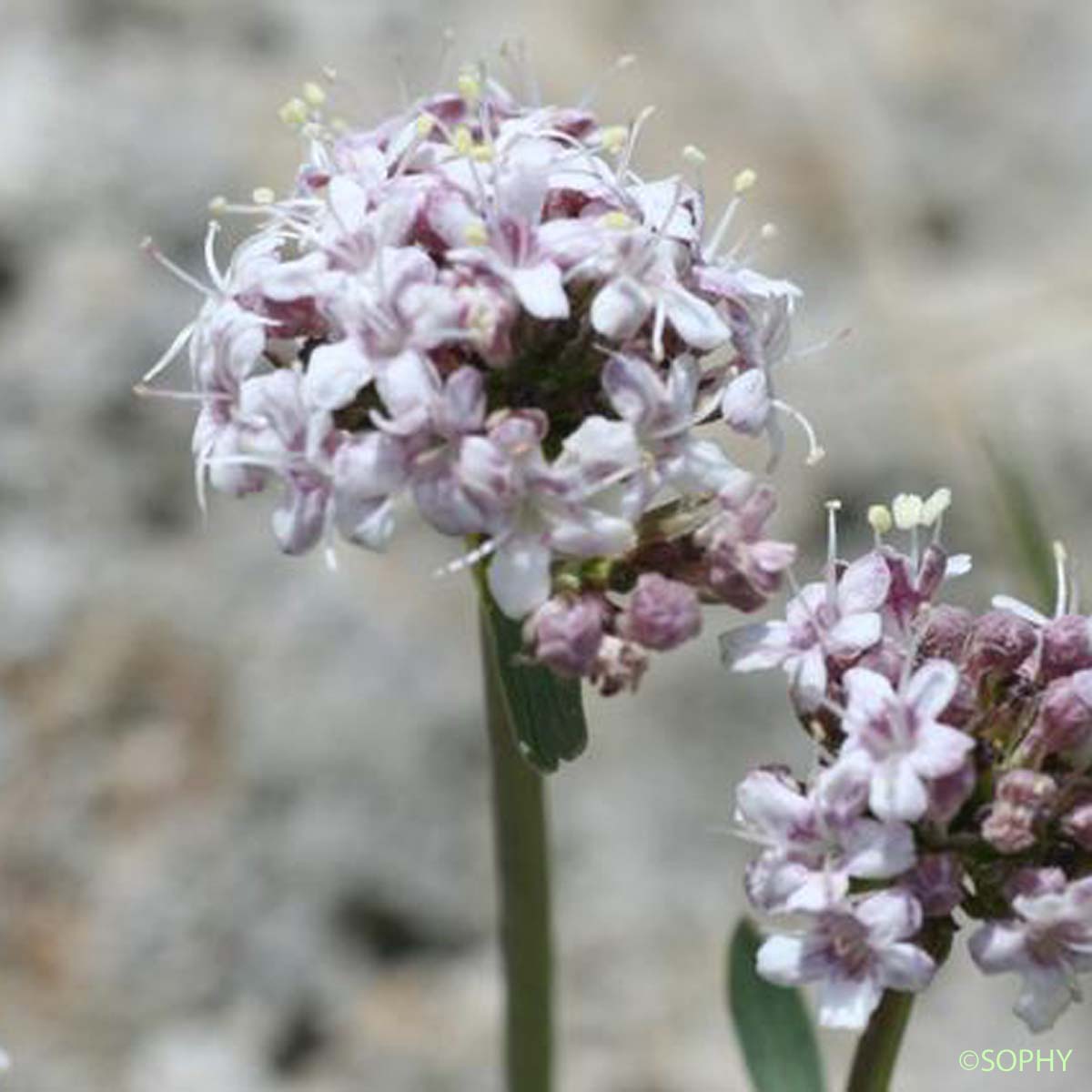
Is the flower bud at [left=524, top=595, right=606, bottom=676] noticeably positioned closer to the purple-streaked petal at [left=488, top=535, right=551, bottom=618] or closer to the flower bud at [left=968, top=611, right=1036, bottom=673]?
the purple-streaked petal at [left=488, top=535, right=551, bottom=618]

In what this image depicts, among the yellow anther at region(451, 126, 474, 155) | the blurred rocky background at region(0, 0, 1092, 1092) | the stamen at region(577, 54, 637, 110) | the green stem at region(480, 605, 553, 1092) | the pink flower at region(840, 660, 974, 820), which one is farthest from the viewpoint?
the blurred rocky background at region(0, 0, 1092, 1092)

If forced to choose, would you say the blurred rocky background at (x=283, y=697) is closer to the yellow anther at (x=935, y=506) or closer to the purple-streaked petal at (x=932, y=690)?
the yellow anther at (x=935, y=506)

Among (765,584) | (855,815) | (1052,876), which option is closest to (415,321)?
(765,584)

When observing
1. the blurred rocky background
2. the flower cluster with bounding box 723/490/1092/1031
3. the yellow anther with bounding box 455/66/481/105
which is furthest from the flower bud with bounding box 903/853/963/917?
the blurred rocky background

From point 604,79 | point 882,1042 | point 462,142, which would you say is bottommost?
point 882,1042

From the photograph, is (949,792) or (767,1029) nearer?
Answer: (949,792)

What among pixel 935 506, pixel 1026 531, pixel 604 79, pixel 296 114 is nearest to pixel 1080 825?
pixel 935 506

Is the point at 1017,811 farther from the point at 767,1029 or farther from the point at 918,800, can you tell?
the point at 767,1029
